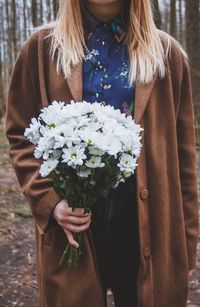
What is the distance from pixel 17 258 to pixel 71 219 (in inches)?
130

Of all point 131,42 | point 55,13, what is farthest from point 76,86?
point 55,13

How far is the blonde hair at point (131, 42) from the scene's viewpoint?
2.10 metres

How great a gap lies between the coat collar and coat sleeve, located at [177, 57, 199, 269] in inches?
10.1

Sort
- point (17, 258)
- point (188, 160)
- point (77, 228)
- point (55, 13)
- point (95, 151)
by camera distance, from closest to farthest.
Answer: point (95, 151) < point (77, 228) < point (188, 160) < point (17, 258) < point (55, 13)

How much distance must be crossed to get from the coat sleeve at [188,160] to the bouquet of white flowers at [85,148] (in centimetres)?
56

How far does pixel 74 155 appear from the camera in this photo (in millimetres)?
1646

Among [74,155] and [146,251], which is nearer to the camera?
[74,155]

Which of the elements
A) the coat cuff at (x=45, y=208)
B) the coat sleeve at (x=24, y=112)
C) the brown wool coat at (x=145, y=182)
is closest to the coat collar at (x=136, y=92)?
the brown wool coat at (x=145, y=182)

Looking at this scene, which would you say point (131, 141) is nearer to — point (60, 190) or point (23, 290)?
point (60, 190)

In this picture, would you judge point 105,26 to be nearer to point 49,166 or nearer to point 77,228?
point 49,166

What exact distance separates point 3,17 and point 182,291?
22607 mm

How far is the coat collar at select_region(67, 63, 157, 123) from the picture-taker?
6.75 feet

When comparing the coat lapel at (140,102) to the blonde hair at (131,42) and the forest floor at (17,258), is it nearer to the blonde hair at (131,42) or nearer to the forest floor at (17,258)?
the blonde hair at (131,42)

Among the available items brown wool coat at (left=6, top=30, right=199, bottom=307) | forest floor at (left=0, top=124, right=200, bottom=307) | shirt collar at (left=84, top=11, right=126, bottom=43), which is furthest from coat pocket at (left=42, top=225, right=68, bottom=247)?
forest floor at (left=0, top=124, right=200, bottom=307)
